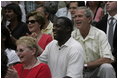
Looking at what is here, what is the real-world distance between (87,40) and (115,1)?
1.26 m

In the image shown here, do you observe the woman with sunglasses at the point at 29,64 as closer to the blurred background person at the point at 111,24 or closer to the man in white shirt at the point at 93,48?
the man in white shirt at the point at 93,48

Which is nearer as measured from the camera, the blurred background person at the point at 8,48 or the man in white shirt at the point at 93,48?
the blurred background person at the point at 8,48

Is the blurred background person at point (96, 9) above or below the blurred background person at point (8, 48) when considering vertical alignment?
below

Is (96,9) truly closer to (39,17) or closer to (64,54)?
(39,17)

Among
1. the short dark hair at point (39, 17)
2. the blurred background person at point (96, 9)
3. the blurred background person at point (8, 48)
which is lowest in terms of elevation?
the blurred background person at point (96, 9)

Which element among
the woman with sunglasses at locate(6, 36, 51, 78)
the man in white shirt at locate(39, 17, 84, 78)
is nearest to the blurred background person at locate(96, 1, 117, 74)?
the man in white shirt at locate(39, 17, 84, 78)

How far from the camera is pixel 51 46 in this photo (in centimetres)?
633

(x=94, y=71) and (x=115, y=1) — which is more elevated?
(x=115, y=1)

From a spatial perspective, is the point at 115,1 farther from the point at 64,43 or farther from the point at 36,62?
the point at 36,62

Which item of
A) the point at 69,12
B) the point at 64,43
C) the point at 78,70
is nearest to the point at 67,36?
the point at 64,43

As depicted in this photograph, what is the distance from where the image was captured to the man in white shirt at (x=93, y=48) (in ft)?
21.8

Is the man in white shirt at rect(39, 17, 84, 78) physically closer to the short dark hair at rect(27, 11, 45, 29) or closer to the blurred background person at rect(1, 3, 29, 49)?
the short dark hair at rect(27, 11, 45, 29)

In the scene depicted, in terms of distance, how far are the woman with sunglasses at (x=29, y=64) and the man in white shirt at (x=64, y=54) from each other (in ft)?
1.31

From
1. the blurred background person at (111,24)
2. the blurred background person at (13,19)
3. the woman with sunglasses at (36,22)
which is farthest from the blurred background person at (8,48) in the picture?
the blurred background person at (111,24)
